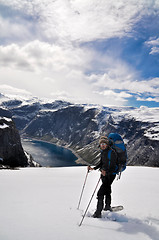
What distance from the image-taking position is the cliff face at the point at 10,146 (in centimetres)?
10075

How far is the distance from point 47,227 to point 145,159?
218 m

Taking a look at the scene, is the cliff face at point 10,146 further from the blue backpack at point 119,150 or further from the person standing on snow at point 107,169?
the blue backpack at point 119,150

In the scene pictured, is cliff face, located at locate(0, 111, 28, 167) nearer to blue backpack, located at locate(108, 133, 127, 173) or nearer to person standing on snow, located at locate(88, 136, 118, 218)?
person standing on snow, located at locate(88, 136, 118, 218)

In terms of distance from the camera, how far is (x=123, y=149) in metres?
6.59

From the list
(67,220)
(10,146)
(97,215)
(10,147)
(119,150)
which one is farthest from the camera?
(10,146)

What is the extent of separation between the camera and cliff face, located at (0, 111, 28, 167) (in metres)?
101

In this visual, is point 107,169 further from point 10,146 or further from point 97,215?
point 10,146

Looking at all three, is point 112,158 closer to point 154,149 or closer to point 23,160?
point 23,160

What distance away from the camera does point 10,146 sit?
106812mm

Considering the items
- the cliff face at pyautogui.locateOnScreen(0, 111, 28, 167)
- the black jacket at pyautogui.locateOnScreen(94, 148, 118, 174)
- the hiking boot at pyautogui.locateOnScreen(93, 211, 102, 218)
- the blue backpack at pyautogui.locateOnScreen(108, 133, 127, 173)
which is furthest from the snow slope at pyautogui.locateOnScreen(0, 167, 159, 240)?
the cliff face at pyautogui.locateOnScreen(0, 111, 28, 167)

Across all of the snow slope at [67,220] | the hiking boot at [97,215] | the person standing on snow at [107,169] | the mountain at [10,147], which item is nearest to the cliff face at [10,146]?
the mountain at [10,147]

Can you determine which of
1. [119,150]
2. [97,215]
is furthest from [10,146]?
[119,150]

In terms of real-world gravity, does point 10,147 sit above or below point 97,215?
below

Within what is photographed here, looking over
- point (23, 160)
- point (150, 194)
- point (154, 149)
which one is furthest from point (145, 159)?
point (150, 194)
